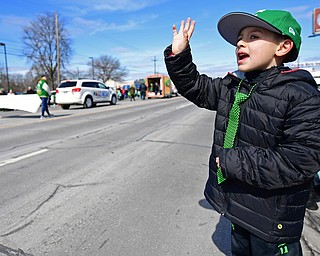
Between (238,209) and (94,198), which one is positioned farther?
(94,198)

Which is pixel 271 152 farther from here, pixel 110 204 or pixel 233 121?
pixel 110 204

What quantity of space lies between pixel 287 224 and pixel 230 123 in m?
0.65

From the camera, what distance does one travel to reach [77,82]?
18.4 m

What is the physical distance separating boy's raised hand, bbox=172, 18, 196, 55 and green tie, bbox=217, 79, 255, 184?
44cm

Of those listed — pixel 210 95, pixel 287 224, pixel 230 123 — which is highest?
pixel 210 95

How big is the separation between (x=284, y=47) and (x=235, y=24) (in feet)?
1.03

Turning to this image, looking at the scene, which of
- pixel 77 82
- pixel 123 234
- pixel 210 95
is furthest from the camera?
pixel 77 82

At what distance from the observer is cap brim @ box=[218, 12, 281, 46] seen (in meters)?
1.52

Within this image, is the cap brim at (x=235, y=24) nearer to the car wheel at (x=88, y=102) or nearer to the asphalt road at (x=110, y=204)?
the asphalt road at (x=110, y=204)

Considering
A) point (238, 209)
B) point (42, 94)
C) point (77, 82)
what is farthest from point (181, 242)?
point (77, 82)

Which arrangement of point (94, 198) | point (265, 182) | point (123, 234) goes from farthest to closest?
point (94, 198) < point (123, 234) < point (265, 182)

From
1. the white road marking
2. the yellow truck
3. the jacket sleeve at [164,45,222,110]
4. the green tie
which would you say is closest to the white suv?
the white road marking

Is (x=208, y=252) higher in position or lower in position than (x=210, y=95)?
lower

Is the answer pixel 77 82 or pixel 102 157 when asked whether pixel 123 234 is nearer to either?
pixel 102 157
